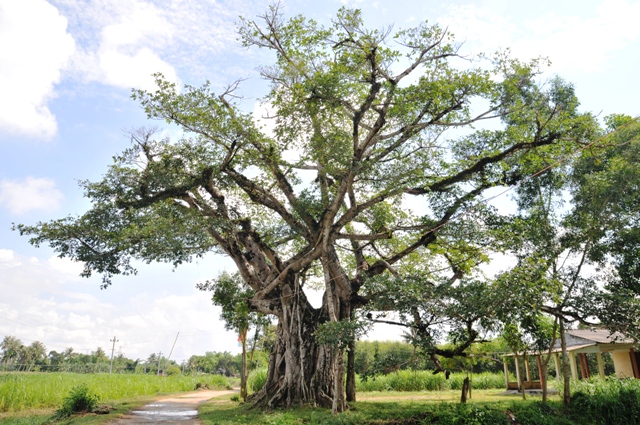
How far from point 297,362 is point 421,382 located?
12.0 meters

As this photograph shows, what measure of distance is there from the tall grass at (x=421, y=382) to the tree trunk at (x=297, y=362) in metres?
10.5

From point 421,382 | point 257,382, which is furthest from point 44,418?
point 421,382

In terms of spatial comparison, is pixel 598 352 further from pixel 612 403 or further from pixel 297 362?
pixel 297 362

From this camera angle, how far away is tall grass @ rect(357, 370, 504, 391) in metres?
22.5

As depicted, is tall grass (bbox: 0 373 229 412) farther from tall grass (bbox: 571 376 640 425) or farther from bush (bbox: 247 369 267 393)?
tall grass (bbox: 571 376 640 425)

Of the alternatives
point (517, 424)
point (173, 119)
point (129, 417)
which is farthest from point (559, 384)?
point (173, 119)

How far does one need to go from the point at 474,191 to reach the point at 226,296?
29.8 feet

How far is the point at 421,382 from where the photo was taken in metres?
22.5

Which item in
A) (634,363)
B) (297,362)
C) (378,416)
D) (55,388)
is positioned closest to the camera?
(378,416)

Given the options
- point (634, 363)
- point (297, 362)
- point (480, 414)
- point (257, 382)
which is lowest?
point (480, 414)

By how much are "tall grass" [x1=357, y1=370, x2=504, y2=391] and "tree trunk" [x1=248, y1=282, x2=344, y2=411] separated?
10.5 meters

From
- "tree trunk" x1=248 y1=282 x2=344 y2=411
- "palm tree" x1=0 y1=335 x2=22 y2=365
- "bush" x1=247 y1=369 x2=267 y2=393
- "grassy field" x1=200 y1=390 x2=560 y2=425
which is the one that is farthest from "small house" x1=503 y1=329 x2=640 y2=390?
"palm tree" x1=0 y1=335 x2=22 y2=365

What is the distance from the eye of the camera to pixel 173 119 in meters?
11.8

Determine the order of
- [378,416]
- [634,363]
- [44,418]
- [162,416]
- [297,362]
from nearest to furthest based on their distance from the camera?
[44,418] → [378,416] → [162,416] → [297,362] → [634,363]
